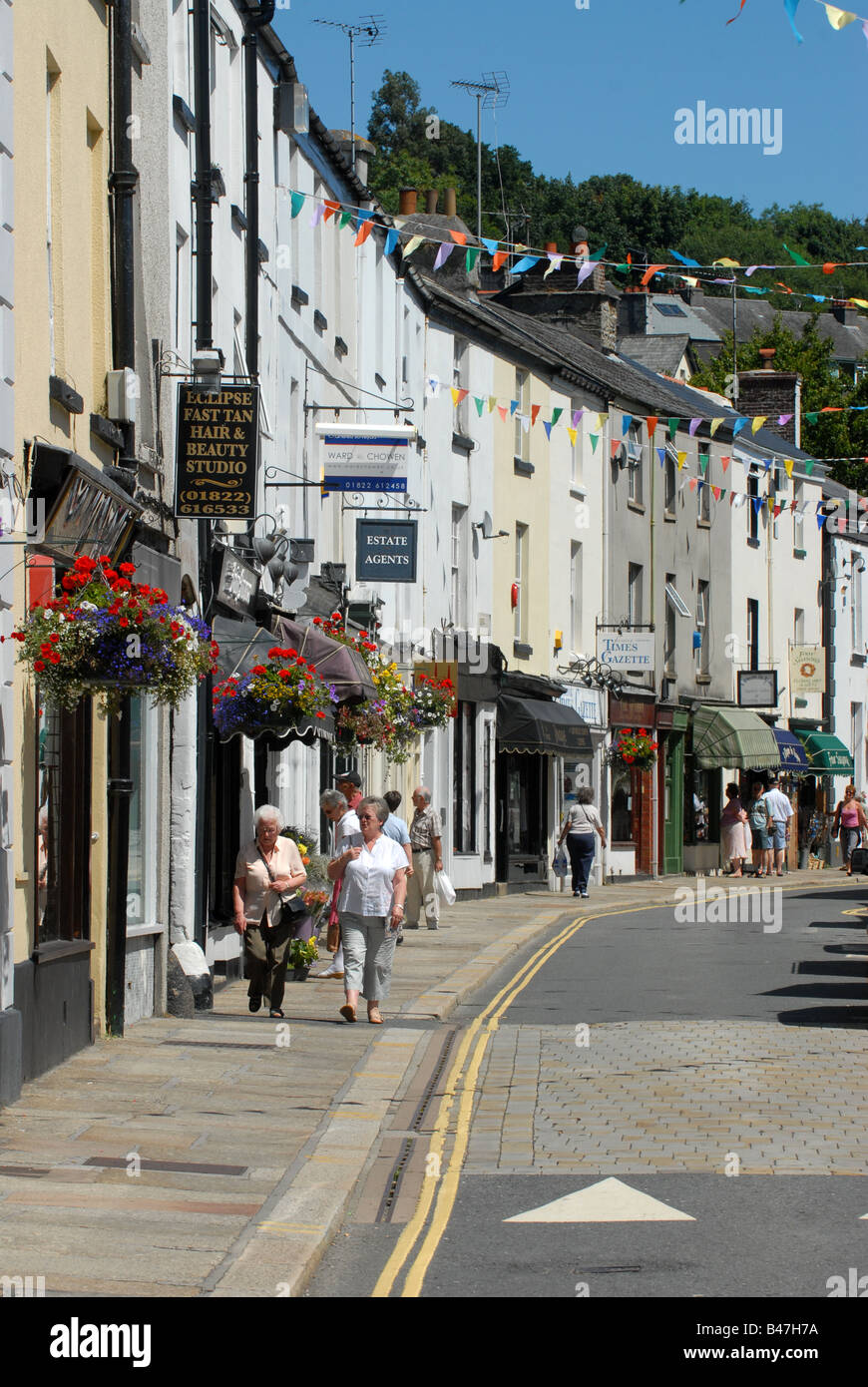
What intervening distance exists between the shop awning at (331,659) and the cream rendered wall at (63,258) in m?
5.31

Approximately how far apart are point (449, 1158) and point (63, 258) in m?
6.29

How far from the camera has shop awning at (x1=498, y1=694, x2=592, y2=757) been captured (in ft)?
108

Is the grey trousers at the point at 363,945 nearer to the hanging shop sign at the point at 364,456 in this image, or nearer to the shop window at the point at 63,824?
the shop window at the point at 63,824

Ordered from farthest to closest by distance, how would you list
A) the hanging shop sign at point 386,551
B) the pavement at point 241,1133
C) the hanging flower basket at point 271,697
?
the hanging shop sign at point 386,551
the hanging flower basket at point 271,697
the pavement at point 241,1133

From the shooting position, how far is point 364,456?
21.9 metres

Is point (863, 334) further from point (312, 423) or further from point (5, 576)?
point (5, 576)

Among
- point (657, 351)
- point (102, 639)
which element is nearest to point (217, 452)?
point (102, 639)

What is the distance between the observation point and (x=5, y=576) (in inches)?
397

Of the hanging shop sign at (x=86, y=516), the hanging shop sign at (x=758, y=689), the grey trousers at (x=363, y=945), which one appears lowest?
the grey trousers at (x=363, y=945)

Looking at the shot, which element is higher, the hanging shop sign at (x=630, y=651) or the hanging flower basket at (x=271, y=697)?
the hanging shop sign at (x=630, y=651)

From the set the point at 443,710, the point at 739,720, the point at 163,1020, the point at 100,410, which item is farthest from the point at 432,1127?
the point at 739,720

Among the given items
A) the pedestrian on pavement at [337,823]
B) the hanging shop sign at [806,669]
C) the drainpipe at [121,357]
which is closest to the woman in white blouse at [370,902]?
the drainpipe at [121,357]

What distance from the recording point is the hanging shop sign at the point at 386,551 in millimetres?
24062

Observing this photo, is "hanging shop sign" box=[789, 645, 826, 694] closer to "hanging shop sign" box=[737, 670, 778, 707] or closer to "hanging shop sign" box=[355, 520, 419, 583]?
"hanging shop sign" box=[737, 670, 778, 707]
